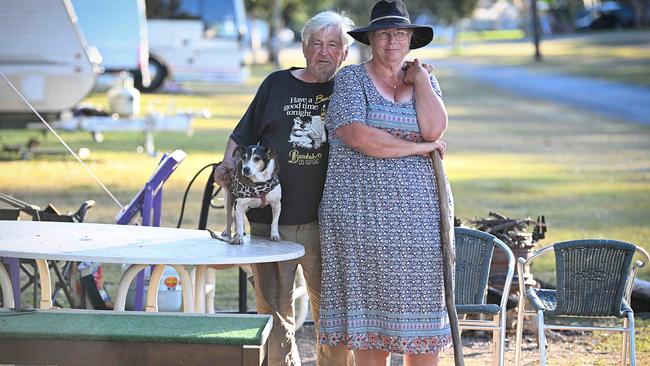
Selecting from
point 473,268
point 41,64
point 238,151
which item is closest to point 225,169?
point 238,151

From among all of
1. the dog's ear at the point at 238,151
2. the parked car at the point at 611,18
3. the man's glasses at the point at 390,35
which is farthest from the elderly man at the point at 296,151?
the parked car at the point at 611,18

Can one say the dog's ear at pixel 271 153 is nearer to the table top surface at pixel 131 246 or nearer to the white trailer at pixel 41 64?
the table top surface at pixel 131 246

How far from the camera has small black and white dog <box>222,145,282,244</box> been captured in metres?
4.88

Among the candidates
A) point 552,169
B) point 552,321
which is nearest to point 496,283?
point 552,321

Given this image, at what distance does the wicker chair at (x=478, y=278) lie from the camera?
5.70m

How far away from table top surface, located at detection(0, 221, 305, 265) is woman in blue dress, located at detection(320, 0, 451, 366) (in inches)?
11.9

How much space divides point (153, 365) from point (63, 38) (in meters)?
12.5

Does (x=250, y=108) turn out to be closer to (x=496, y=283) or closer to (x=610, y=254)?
(x=610, y=254)

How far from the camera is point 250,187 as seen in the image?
196 inches

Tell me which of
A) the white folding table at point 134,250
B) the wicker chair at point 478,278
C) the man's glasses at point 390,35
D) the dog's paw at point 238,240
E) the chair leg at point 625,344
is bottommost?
the chair leg at point 625,344

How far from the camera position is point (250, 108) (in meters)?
5.21

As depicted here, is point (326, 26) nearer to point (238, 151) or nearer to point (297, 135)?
point (297, 135)

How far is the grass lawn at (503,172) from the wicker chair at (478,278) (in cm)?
144

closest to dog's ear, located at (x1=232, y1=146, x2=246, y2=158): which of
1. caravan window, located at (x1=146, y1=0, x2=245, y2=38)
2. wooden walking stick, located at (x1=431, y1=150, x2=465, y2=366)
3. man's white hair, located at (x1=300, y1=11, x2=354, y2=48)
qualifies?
man's white hair, located at (x1=300, y1=11, x2=354, y2=48)
